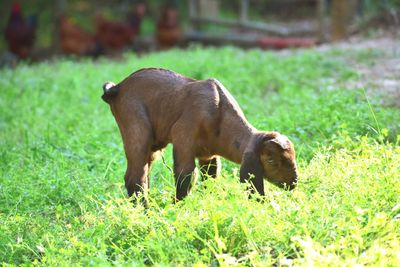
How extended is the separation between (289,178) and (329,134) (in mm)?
2167

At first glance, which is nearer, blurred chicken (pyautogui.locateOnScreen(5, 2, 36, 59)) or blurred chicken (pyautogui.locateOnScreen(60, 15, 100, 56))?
blurred chicken (pyautogui.locateOnScreen(5, 2, 36, 59))

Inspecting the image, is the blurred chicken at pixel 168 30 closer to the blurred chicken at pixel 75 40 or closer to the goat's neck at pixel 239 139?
the blurred chicken at pixel 75 40

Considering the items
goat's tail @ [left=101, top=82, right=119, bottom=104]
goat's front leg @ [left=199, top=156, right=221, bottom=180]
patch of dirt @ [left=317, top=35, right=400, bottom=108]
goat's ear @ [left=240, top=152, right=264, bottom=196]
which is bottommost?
patch of dirt @ [left=317, top=35, right=400, bottom=108]

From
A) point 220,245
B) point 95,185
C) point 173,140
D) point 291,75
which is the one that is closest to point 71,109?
point 291,75

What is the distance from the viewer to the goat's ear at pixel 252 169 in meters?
5.47

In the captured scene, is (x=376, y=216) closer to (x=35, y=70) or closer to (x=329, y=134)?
(x=329, y=134)

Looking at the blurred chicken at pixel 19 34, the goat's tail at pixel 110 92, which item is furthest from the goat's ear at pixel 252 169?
the blurred chicken at pixel 19 34

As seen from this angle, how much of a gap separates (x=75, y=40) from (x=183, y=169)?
14.5m

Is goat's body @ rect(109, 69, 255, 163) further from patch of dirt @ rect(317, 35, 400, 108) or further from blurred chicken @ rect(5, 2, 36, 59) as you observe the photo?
blurred chicken @ rect(5, 2, 36, 59)

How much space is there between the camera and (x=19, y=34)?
1919 cm

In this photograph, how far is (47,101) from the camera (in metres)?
12.1

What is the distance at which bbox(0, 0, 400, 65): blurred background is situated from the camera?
17.6 meters

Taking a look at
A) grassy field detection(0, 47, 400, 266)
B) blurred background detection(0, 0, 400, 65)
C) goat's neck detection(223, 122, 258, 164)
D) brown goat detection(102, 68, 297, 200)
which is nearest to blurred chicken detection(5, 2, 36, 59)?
blurred background detection(0, 0, 400, 65)

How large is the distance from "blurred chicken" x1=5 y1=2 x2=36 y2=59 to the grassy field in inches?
365
